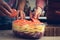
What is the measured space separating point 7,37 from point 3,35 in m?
0.05

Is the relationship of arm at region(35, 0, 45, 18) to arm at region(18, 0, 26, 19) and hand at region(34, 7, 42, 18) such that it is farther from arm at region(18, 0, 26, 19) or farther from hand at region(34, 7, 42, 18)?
arm at region(18, 0, 26, 19)

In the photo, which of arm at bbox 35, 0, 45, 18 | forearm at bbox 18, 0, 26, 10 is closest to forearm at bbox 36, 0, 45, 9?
arm at bbox 35, 0, 45, 18

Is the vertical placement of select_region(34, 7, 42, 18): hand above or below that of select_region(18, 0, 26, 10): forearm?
below

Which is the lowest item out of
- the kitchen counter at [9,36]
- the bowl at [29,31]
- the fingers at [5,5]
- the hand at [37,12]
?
the kitchen counter at [9,36]

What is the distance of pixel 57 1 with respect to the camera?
3.91ft

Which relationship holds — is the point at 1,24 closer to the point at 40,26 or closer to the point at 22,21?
the point at 22,21

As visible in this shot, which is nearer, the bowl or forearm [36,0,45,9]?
the bowl

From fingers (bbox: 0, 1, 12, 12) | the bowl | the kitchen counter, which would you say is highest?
fingers (bbox: 0, 1, 12, 12)

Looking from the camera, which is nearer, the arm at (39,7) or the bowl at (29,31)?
the bowl at (29,31)

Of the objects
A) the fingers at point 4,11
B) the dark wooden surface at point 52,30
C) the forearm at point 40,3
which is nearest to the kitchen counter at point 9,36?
the dark wooden surface at point 52,30

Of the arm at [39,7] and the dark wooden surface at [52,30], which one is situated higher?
the arm at [39,7]

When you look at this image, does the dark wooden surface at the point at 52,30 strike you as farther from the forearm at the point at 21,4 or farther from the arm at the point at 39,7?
the forearm at the point at 21,4

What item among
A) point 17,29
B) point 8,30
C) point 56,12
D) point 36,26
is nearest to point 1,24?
point 8,30

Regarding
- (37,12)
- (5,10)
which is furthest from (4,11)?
(37,12)
